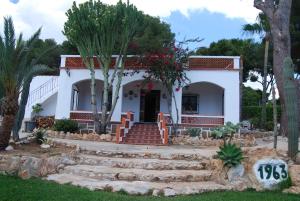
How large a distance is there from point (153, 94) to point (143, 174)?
518 inches

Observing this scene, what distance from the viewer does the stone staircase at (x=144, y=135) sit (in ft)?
59.2

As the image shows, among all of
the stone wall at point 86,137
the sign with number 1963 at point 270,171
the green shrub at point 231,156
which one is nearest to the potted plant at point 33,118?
the stone wall at point 86,137

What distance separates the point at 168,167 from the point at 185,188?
2.03m

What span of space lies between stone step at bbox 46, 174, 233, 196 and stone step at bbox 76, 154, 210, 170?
127 cm

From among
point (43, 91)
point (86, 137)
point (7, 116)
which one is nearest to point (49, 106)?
point (43, 91)

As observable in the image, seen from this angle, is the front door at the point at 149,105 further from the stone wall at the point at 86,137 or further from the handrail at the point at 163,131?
the stone wall at the point at 86,137

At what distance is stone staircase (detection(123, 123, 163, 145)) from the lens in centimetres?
1803

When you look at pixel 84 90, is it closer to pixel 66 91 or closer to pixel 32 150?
pixel 66 91

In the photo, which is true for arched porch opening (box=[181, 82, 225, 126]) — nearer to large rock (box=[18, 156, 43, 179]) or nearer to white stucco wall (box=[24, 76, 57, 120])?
white stucco wall (box=[24, 76, 57, 120])

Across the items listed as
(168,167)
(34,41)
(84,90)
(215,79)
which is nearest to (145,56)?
(215,79)

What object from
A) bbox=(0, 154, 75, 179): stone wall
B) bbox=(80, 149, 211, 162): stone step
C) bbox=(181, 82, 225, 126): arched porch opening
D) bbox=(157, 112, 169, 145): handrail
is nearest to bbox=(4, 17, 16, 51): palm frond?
bbox=(0, 154, 75, 179): stone wall

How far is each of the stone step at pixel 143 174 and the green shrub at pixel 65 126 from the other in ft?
29.5

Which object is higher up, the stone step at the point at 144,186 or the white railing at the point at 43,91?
the white railing at the point at 43,91

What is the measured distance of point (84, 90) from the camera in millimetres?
23781
